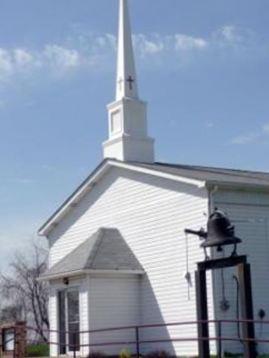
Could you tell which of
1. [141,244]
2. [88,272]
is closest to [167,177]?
[141,244]

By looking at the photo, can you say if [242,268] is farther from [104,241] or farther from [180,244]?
[104,241]

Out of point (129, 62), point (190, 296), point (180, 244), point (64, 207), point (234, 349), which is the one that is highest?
point (129, 62)

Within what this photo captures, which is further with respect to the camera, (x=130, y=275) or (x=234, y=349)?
(x=130, y=275)

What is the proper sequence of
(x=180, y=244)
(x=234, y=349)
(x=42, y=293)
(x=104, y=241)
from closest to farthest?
1. (x=234, y=349)
2. (x=180, y=244)
3. (x=104, y=241)
4. (x=42, y=293)

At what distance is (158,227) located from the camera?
977 inches

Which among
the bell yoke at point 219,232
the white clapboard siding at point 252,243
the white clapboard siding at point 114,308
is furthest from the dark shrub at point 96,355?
the bell yoke at point 219,232

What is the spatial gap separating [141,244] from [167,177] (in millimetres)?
2676

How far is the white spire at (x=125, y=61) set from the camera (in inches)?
1122

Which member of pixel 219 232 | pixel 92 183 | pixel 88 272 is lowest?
pixel 219 232

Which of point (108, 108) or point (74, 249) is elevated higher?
point (108, 108)

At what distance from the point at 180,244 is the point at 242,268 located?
9.38 metres

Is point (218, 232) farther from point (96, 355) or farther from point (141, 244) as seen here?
point (141, 244)

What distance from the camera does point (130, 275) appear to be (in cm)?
2508

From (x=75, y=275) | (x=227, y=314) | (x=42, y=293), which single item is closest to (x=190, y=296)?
(x=227, y=314)
